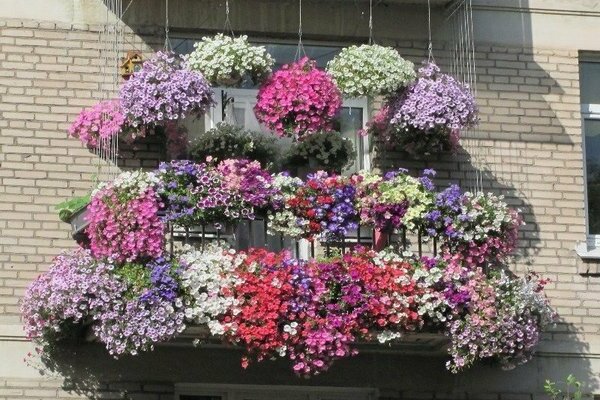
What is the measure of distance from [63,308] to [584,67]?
576cm

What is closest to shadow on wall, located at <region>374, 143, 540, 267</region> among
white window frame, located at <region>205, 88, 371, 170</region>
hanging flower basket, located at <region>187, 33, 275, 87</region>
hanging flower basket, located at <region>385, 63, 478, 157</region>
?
white window frame, located at <region>205, 88, 371, 170</region>

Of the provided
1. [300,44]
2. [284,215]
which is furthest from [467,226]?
[300,44]

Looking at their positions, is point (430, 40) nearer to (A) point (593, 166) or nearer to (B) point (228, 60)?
(A) point (593, 166)

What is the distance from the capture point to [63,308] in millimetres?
12930

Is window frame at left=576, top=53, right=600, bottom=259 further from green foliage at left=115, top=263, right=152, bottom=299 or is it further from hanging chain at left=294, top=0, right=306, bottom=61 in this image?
green foliage at left=115, top=263, right=152, bottom=299

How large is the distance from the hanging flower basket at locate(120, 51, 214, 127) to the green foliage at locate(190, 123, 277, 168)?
0.58m

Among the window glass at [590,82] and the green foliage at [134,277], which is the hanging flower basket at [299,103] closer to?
the green foliage at [134,277]

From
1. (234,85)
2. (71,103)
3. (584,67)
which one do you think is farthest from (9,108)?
(584,67)

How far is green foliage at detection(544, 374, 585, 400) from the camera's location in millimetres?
13047

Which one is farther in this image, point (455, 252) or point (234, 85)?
point (234, 85)

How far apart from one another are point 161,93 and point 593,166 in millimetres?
4349

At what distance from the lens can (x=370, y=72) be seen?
14.2 meters

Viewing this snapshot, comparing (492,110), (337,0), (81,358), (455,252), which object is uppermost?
(337,0)

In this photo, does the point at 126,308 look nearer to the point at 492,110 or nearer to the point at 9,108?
the point at 9,108
